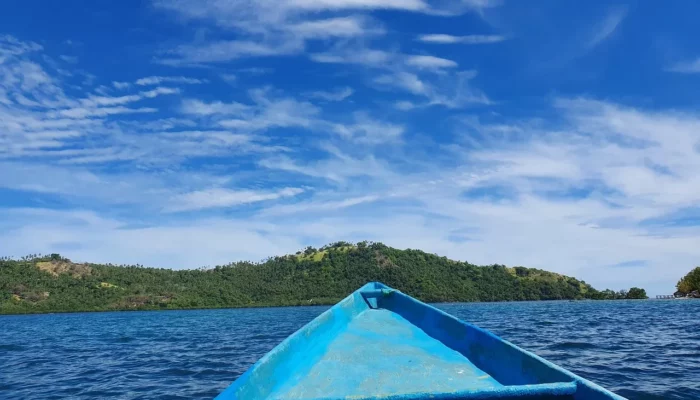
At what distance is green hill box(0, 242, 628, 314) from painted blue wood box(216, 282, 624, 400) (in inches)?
4576

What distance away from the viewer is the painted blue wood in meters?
2.71

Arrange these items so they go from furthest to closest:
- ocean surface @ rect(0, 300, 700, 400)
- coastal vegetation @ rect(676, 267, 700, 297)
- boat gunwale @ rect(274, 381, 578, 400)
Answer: coastal vegetation @ rect(676, 267, 700, 297), ocean surface @ rect(0, 300, 700, 400), boat gunwale @ rect(274, 381, 578, 400)

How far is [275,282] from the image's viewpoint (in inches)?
5787

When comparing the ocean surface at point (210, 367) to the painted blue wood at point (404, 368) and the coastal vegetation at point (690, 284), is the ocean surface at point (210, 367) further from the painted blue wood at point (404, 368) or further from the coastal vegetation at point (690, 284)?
the coastal vegetation at point (690, 284)

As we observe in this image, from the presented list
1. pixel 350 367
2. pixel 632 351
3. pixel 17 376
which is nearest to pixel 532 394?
pixel 350 367

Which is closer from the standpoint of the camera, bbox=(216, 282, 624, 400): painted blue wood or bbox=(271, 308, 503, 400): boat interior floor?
bbox=(216, 282, 624, 400): painted blue wood

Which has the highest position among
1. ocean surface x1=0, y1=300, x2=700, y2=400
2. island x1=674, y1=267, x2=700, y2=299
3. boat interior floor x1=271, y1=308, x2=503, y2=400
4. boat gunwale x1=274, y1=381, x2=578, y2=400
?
island x1=674, y1=267, x2=700, y2=299

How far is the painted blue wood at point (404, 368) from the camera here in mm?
2711

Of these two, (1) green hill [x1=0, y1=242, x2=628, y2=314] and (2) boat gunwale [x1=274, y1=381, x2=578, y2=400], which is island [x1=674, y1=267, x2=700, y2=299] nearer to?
(1) green hill [x1=0, y1=242, x2=628, y2=314]

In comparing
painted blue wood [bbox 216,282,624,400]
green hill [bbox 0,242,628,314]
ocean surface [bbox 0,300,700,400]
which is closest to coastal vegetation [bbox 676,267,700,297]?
green hill [bbox 0,242,628,314]

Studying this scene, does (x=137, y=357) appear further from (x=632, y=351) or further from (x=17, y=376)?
(x=632, y=351)

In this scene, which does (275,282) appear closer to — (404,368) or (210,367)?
(210,367)

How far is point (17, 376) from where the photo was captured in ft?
49.0

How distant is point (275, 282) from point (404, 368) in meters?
146
